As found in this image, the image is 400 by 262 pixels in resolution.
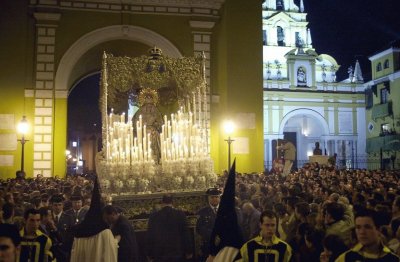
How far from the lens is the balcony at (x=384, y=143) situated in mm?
40119

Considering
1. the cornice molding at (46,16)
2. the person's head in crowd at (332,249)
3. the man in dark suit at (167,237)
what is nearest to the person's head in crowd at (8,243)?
the person's head in crowd at (332,249)

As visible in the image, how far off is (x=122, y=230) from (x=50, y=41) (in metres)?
13.8

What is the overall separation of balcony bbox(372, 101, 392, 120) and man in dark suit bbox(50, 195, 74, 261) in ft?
123

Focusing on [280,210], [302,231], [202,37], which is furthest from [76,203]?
[202,37]

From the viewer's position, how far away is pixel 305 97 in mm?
45438

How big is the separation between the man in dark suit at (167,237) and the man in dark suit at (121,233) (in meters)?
0.78

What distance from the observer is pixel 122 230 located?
26.3 ft

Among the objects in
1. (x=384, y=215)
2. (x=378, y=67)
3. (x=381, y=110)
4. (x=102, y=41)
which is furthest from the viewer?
(x=378, y=67)

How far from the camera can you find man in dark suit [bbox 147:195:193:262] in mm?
8836

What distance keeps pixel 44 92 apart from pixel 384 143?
1217 inches

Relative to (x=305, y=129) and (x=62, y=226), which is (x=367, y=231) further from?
(x=305, y=129)

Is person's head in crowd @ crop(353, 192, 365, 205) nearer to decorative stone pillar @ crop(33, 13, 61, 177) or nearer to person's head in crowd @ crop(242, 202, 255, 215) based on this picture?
person's head in crowd @ crop(242, 202, 255, 215)

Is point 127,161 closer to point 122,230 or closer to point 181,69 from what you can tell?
point 181,69

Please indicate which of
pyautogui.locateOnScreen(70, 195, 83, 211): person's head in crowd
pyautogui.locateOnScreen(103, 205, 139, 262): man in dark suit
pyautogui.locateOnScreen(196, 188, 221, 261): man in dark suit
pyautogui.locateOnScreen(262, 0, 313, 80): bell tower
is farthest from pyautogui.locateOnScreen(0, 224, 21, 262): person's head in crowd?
pyautogui.locateOnScreen(262, 0, 313, 80): bell tower
